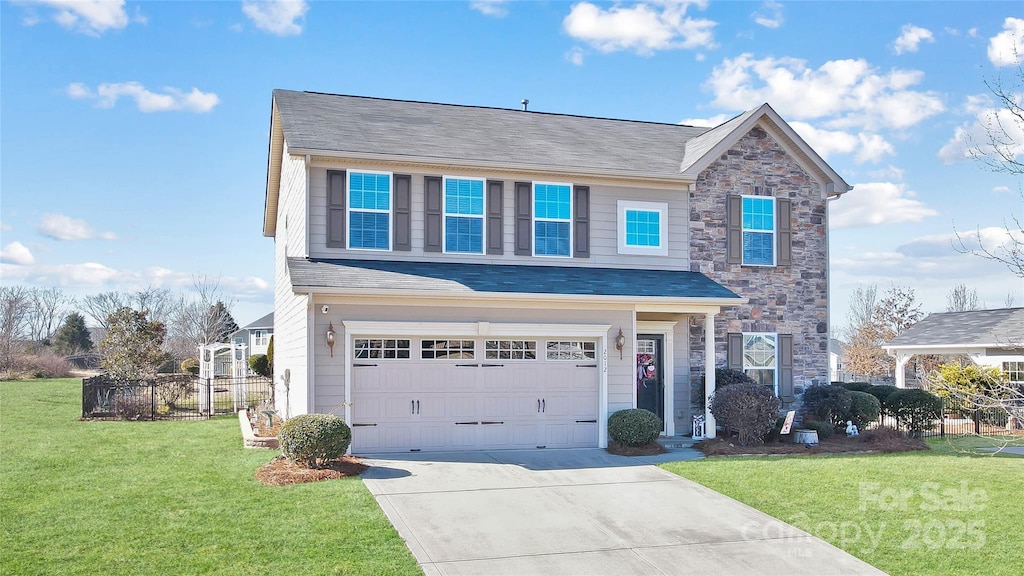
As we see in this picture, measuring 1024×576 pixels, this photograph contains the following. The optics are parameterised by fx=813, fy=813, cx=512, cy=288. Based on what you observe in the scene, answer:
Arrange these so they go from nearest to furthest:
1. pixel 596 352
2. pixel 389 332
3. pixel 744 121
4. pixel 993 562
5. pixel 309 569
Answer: pixel 309 569 → pixel 993 562 → pixel 389 332 → pixel 596 352 → pixel 744 121

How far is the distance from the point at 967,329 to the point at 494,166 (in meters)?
18.9

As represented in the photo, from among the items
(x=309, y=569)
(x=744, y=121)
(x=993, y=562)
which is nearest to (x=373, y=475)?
(x=309, y=569)

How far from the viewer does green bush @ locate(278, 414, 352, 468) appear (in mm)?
11812

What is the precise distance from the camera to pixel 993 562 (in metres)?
8.13

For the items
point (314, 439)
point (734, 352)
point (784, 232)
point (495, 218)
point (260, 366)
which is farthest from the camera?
point (260, 366)

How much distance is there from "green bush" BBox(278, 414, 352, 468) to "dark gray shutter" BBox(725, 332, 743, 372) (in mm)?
8532

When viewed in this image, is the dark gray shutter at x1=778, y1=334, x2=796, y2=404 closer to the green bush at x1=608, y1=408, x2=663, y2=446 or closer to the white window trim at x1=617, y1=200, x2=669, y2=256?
the white window trim at x1=617, y1=200, x2=669, y2=256

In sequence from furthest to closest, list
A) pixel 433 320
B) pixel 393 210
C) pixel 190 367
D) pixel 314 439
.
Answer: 1. pixel 190 367
2. pixel 393 210
3. pixel 433 320
4. pixel 314 439

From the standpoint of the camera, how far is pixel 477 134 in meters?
17.4

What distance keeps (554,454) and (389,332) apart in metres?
3.62

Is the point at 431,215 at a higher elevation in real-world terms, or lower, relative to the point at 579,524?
higher

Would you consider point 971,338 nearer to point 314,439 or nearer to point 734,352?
point 734,352

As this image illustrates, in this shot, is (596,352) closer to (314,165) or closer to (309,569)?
(314,165)

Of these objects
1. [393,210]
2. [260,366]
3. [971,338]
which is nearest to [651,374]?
[393,210]
